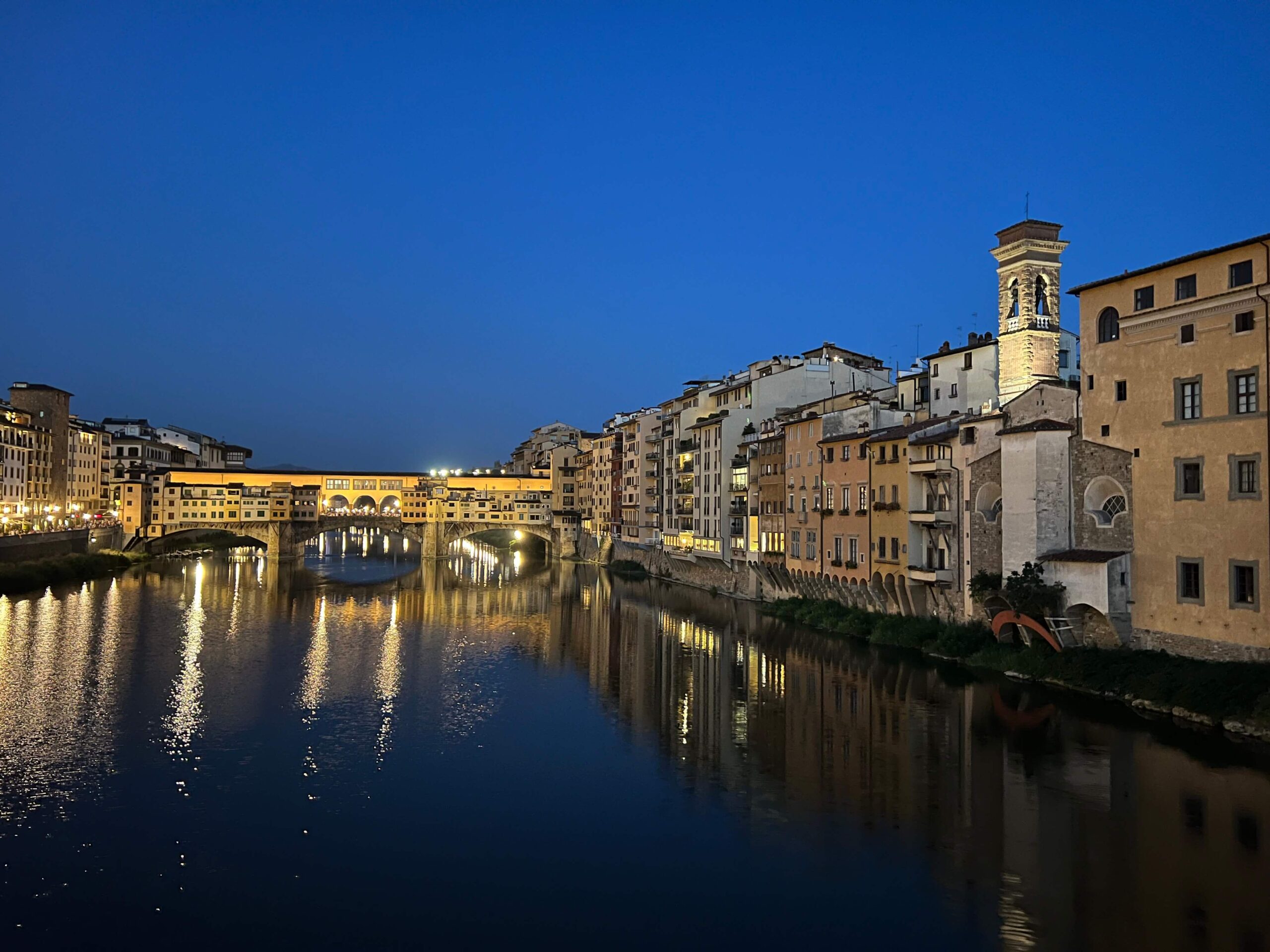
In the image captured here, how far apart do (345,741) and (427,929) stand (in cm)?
969

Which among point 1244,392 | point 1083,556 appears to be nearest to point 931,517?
point 1083,556

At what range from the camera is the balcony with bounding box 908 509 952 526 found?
29.1 metres

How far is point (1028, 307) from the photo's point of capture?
31.9 m

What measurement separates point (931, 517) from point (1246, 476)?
10.2 meters

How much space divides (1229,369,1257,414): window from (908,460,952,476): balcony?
29.6 feet

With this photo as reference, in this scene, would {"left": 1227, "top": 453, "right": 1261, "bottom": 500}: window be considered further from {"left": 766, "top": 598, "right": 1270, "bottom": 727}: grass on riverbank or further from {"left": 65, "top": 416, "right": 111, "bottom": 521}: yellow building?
{"left": 65, "top": 416, "right": 111, "bottom": 521}: yellow building

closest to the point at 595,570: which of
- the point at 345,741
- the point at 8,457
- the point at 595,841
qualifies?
the point at 8,457

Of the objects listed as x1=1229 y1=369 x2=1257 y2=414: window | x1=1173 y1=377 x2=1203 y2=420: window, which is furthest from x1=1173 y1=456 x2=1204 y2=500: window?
x1=1229 y1=369 x2=1257 y2=414: window

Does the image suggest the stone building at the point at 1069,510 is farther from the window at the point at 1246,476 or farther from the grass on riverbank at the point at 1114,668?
the window at the point at 1246,476

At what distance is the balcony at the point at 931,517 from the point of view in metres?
29.1

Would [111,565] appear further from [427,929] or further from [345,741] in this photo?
[427,929]

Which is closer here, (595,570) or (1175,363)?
(1175,363)

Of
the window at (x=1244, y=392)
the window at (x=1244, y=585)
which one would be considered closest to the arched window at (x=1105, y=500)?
the window at (x=1244, y=585)

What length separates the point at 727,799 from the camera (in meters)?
16.9
